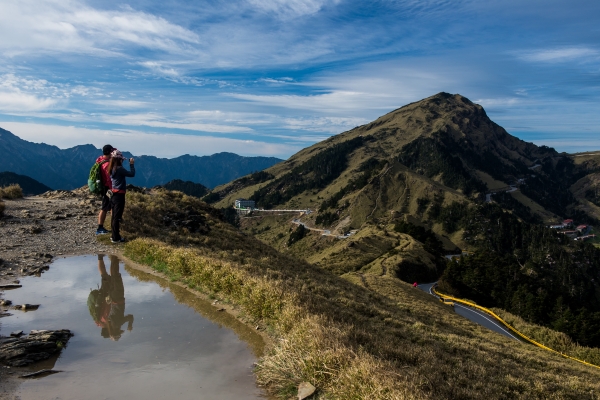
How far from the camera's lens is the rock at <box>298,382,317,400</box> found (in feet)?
18.9

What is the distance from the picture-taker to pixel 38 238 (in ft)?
56.0

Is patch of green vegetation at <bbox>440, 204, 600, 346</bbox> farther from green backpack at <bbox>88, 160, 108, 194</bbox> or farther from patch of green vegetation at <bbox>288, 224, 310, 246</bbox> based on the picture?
patch of green vegetation at <bbox>288, 224, 310, 246</bbox>

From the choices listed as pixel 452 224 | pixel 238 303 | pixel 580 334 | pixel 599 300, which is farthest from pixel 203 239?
pixel 452 224

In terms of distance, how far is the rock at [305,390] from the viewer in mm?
5773

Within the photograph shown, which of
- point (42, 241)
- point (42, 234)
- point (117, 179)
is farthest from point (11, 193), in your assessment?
point (117, 179)

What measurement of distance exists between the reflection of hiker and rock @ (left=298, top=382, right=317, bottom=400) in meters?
4.29

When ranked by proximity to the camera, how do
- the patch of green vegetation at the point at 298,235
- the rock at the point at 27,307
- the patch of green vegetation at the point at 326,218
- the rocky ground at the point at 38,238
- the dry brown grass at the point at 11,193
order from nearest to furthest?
1. the rock at the point at 27,307
2. the rocky ground at the point at 38,238
3. the dry brown grass at the point at 11,193
4. the patch of green vegetation at the point at 298,235
5. the patch of green vegetation at the point at 326,218

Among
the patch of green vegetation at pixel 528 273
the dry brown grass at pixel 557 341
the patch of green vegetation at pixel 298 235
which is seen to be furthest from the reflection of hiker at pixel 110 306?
the patch of green vegetation at pixel 298 235

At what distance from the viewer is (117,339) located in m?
7.94

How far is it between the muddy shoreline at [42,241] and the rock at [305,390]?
2.36 metres

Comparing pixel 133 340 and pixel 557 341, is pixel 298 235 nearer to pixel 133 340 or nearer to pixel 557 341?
pixel 557 341

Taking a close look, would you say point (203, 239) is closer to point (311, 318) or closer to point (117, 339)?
point (117, 339)

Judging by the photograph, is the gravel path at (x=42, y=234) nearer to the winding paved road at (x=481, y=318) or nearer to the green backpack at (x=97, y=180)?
the green backpack at (x=97, y=180)

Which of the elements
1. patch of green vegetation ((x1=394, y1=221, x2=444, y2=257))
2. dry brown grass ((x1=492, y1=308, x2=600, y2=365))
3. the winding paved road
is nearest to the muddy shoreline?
dry brown grass ((x1=492, y1=308, x2=600, y2=365))
